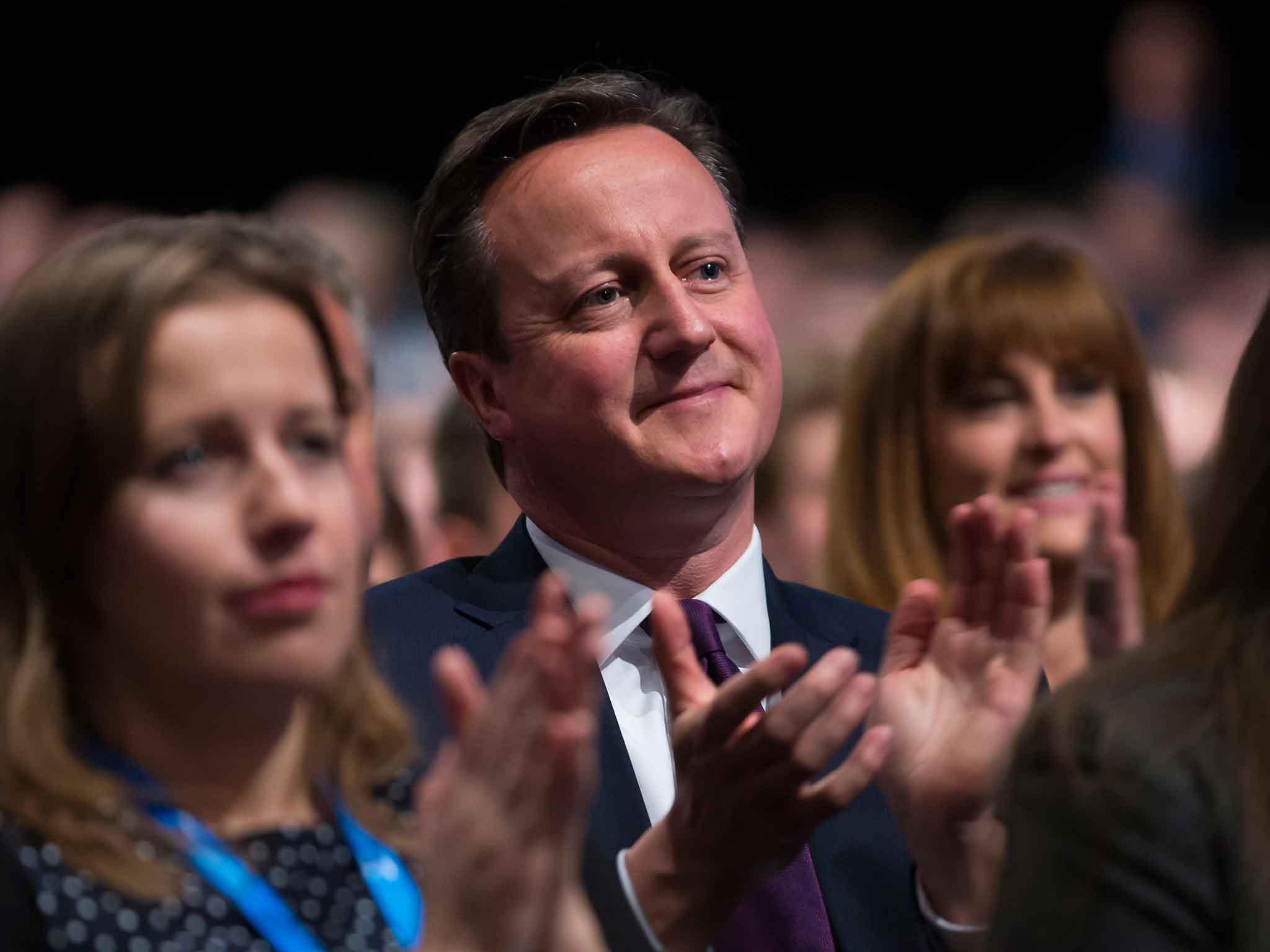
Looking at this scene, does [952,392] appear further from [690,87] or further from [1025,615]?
[690,87]

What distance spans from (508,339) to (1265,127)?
4681 millimetres

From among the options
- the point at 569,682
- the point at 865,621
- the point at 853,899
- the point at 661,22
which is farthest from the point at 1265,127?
the point at 569,682

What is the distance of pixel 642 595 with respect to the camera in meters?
2.34

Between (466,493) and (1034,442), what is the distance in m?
1.48

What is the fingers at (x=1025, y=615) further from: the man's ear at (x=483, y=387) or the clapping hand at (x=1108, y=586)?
the man's ear at (x=483, y=387)

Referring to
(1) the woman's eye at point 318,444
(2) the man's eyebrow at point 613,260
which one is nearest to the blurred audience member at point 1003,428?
(2) the man's eyebrow at point 613,260

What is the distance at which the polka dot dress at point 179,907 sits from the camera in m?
1.40

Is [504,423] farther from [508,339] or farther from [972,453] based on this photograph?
[972,453]

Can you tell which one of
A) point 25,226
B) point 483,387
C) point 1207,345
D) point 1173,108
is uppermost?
point 483,387

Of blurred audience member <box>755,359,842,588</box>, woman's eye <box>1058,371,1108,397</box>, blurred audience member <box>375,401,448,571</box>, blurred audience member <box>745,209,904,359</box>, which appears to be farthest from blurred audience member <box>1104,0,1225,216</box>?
woman's eye <box>1058,371,1108,397</box>

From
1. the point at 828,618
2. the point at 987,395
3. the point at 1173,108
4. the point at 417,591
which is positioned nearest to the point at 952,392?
the point at 987,395

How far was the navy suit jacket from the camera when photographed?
2.11m

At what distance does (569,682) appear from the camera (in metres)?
1.40

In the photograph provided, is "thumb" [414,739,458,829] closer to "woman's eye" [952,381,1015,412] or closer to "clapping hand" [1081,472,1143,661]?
"clapping hand" [1081,472,1143,661]
